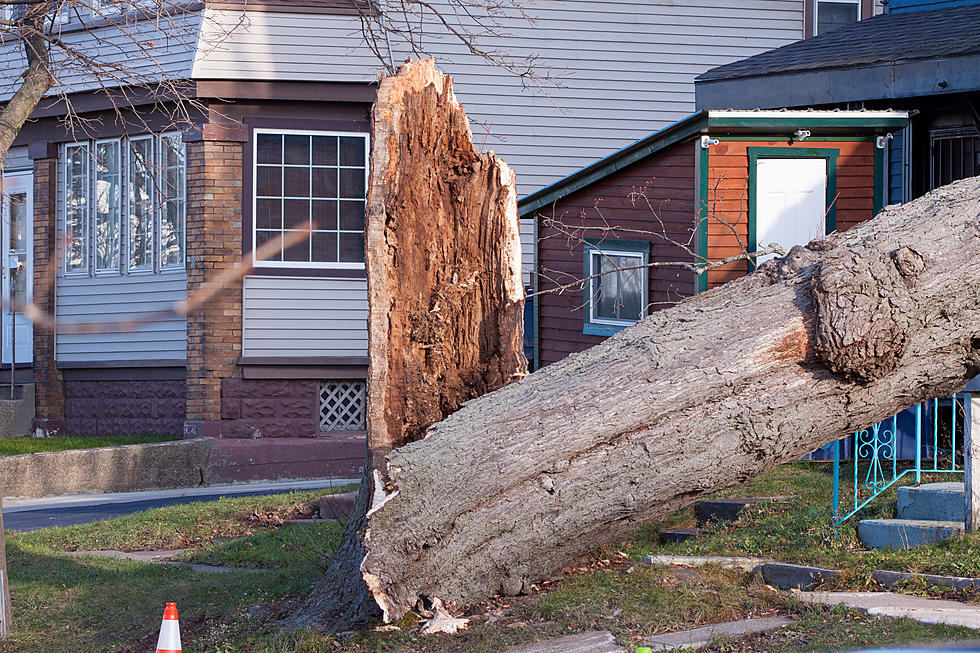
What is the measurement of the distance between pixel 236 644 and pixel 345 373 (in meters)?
8.99

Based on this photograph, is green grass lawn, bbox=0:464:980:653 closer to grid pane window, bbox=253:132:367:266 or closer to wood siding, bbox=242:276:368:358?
wood siding, bbox=242:276:368:358

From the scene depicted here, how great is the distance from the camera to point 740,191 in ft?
36.9

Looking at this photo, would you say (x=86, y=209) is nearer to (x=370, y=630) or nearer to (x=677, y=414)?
(x=370, y=630)

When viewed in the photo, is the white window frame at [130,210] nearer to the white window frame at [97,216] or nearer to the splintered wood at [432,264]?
the white window frame at [97,216]

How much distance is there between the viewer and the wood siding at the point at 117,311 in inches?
575

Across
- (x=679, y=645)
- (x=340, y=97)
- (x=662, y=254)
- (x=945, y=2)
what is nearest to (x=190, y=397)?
(x=340, y=97)

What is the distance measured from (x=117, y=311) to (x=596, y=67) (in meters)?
7.82

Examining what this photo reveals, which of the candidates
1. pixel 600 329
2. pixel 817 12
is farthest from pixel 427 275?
pixel 817 12

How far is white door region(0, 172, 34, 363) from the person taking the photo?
15.9 m

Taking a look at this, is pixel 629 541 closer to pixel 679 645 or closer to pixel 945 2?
pixel 679 645

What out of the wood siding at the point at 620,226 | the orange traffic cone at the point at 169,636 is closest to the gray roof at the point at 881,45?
the wood siding at the point at 620,226

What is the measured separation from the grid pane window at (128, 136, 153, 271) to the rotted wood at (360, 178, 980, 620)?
36.3 ft

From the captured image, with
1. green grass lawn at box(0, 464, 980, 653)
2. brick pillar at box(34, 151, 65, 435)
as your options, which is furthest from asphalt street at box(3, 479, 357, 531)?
brick pillar at box(34, 151, 65, 435)

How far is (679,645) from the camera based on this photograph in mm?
4570
